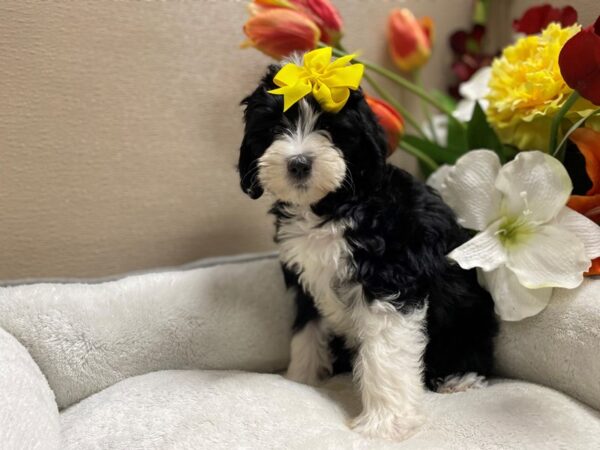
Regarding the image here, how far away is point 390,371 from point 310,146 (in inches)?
20.3

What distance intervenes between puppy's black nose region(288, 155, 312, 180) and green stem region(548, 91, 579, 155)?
61 cm

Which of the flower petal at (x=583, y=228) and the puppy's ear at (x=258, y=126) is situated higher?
the puppy's ear at (x=258, y=126)

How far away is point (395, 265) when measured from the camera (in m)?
1.24

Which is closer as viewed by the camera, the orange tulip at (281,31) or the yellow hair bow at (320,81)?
the yellow hair bow at (320,81)

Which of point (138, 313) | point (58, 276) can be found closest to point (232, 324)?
point (138, 313)

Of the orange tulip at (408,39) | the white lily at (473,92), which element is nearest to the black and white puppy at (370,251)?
the white lily at (473,92)

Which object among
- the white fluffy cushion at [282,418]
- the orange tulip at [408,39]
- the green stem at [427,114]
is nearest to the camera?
the white fluffy cushion at [282,418]

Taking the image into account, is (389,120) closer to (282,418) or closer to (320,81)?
(320,81)

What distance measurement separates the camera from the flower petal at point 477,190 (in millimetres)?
1379

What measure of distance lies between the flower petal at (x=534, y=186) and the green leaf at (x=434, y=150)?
0.39 metres

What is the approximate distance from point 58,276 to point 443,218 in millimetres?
1057

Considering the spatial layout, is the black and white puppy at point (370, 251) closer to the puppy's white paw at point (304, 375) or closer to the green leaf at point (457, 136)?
the puppy's white paw at point (304, 375)

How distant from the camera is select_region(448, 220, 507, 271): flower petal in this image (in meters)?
1.30

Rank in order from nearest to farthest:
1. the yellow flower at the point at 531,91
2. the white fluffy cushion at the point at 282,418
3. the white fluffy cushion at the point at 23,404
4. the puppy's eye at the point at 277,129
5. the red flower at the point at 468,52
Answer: the white fluffy cushion at the point at 23,404 → the white fluffy cushion at the point at 282,418 → the puppy's eye at the point at 277,129 → the yellow flower at the point at 531,91 → the red flower at the point at 468,52
